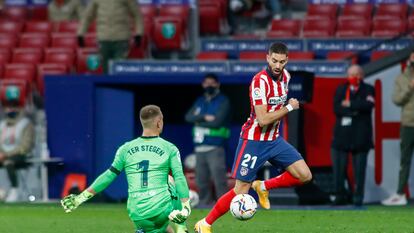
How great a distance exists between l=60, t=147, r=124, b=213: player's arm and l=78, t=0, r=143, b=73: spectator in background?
931 centimetres

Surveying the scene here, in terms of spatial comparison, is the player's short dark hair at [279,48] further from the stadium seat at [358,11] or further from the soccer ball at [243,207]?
the stadium seat at [358,11]

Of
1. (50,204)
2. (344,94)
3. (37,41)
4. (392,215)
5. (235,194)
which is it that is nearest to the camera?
(235,194)

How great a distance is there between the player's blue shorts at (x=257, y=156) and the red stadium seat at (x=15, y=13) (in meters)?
11.6

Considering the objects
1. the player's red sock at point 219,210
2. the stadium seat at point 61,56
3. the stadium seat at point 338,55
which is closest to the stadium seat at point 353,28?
the stadium seat at point 338,55

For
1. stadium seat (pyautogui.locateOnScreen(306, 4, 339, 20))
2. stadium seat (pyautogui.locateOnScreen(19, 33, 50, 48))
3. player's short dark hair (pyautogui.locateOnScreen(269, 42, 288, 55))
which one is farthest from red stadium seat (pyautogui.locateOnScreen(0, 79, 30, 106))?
player's short dark hair (pyautogui.locateOnScreen(269, 42, 288, 55))

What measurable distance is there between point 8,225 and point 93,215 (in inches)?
68.3

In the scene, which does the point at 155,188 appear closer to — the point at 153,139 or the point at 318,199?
the point at 153,139

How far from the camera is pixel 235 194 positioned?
1174 centimetres

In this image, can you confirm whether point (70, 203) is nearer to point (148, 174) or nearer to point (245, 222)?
point (148, 174)

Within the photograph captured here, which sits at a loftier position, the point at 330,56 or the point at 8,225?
Result: the point at 330,56

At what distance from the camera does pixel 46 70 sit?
20.4 m

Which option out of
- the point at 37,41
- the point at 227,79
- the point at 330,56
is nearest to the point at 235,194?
the point at 227,79

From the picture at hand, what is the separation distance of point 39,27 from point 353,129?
7.83m

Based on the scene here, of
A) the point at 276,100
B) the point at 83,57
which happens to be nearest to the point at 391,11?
the point at 83,57
